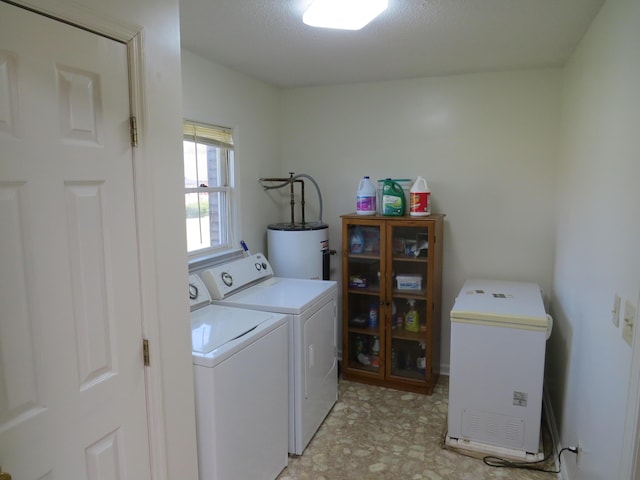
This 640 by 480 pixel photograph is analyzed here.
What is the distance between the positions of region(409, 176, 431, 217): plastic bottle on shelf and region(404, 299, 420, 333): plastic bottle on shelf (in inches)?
27.0

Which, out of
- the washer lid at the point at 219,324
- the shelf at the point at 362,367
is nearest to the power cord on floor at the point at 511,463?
the shelf at the point at 362,367

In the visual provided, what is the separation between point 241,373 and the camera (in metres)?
1.94

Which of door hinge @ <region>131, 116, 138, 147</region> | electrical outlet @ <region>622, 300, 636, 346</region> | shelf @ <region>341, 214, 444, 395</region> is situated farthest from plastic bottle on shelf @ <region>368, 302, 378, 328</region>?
door hinge @ <region>131, 116, 138, 147</region>

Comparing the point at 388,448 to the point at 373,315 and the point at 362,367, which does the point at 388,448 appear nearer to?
the point at 362,367

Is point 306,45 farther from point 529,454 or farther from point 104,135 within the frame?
point 529,454

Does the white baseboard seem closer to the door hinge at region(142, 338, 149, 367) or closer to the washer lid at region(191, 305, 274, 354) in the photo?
the washer lid at region(191, 305, 274, 354)

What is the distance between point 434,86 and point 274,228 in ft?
5.25

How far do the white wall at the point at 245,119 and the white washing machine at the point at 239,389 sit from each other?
0.94 metres

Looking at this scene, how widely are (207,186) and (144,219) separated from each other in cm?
158

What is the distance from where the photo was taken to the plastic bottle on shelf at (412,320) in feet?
10.9

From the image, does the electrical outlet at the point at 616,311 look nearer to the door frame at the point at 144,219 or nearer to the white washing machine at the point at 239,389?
the white washing machine at the point at 239,389

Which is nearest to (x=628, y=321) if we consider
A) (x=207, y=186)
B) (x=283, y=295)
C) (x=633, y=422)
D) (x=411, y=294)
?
(x=633, y=422)

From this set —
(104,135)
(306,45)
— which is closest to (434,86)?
(306,45)

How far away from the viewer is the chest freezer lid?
93.6 inches
